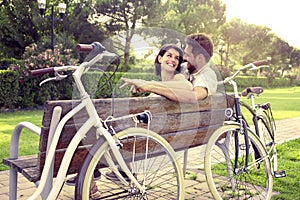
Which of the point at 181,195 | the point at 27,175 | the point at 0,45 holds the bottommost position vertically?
the point at 181,195

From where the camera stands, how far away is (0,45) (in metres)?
20.6

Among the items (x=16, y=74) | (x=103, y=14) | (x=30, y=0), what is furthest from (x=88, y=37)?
(x=16, y=74)

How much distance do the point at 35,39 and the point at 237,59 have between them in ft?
89.4

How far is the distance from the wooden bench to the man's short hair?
0.37 metres

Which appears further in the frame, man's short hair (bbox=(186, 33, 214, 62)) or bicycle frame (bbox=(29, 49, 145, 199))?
man's short hair (bbox=(186, 33, 214, 62))

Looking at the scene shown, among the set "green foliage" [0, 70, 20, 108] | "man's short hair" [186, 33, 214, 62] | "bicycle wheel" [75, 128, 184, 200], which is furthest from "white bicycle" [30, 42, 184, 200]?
"green foliage" [0, 70, 20, 108]

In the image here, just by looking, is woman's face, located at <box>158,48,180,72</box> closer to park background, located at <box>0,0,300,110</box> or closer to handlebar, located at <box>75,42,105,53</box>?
park background, located at <box>0,0,300,110</box>

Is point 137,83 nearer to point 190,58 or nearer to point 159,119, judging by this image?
point 159,119

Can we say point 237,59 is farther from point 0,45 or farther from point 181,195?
point 181,195

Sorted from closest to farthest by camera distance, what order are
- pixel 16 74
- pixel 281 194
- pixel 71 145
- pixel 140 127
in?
pixel 71 145 < pixel 140 127 < pixel 281 194 < pixel 16 74

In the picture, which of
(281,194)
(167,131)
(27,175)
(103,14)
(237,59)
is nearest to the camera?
(27,175)

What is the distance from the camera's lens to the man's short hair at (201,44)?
9.49 ft

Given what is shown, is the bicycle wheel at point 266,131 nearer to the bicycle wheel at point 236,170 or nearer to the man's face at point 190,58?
the bicycle wheel at point 236,170

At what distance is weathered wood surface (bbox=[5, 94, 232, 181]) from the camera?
1981mm
